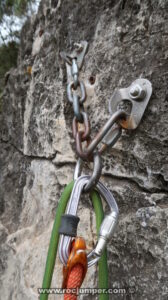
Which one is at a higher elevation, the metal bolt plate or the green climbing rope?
the metal bolt plate

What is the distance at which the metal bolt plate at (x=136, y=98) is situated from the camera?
0.60 meters

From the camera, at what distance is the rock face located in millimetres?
600

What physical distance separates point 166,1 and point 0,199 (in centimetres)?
100

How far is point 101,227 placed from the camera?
1.61ft

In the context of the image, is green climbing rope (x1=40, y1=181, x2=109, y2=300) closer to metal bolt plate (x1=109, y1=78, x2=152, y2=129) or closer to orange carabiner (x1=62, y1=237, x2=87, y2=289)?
orange carabiner (x1=62, y1=237, x2=87, y2=289)

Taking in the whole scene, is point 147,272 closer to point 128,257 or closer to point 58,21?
point 128,257

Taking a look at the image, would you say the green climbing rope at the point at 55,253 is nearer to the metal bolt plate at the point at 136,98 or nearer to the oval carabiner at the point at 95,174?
the oval carabiner at the point at 95,174

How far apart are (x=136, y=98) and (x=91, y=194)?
23 centimetres

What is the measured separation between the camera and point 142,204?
0.62m

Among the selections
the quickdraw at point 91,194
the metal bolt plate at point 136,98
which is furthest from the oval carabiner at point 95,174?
the metal bolt plate at point 136,98

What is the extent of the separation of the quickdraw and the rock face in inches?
1.6

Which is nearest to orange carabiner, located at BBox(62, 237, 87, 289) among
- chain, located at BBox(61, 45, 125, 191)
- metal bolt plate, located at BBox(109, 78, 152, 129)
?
chain, located at BBox(61, 45, 125, 191)

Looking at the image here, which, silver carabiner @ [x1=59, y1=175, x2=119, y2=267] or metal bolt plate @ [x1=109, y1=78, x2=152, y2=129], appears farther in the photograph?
metal bolt plate @ [x1=109, y1=78, x2=152, y2=129]

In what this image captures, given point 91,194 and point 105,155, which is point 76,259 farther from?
point 105,155
